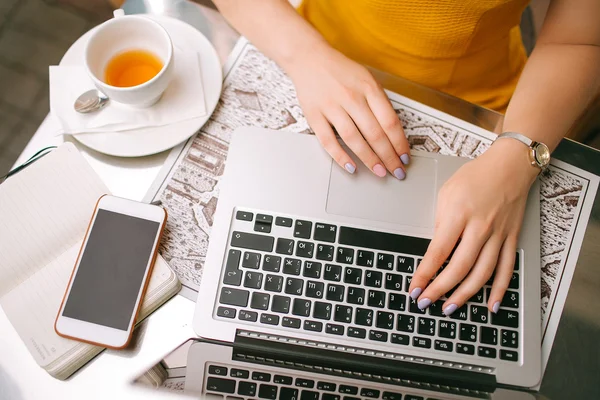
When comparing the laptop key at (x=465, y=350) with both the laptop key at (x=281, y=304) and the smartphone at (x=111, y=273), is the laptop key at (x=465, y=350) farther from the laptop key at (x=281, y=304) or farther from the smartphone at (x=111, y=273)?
the smartphone at (x=111, y=273)

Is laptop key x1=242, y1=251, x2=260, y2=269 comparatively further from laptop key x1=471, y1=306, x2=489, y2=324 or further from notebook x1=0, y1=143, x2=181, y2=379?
laptop key x1=471, y1=306, x2=489, y2=324

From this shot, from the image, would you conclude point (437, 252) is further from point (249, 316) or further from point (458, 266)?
point (249, 316)

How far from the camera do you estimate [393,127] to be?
59cm

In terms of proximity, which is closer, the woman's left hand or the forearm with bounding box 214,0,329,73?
the woman's left hand

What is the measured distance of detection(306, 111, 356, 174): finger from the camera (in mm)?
583

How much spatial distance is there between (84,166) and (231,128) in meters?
0.18

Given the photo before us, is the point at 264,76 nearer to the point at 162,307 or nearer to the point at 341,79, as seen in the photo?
the point at 341,79

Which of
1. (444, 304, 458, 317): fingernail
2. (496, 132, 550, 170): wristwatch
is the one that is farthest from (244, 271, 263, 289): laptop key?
(496, 132, 550, 170): wristwatch

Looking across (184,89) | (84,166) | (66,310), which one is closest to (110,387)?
(66,310)

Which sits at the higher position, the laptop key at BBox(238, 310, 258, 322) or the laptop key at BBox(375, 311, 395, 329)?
the laptop key at BBox(375, 311, 395, 329)

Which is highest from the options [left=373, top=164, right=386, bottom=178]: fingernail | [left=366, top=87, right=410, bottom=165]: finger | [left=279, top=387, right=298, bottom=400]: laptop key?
[left=366, top=87, right=410, bottom=165]: finger

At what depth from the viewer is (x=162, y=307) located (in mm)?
564

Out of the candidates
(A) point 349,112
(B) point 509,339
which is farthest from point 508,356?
(A) point 349,112

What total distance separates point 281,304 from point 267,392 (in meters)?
0.09
